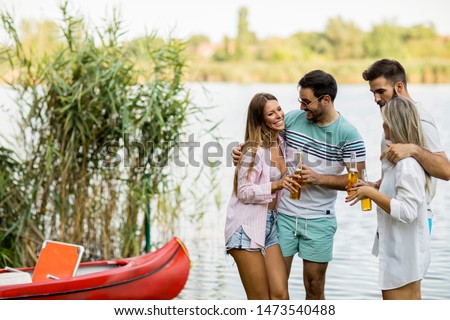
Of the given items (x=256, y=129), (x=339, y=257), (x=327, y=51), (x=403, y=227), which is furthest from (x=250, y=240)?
(x=327, y=51)

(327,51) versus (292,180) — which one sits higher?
(327,51)

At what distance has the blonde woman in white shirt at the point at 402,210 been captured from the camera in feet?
9.46

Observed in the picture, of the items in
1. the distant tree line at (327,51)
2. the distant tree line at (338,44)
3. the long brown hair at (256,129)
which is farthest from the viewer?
the distant tree line at (338,44)

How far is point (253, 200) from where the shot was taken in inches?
131

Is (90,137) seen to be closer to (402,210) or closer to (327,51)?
(402,210)

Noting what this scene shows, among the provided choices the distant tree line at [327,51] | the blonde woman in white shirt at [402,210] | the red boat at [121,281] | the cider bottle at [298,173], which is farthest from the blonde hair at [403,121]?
the distant tree line at [327,51]

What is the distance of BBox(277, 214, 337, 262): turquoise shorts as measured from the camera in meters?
3.40

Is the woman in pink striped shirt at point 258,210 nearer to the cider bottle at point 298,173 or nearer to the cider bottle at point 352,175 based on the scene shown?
the cider bottle at point 298,173

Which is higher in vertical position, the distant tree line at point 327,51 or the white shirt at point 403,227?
the distant tree line at point 327,51

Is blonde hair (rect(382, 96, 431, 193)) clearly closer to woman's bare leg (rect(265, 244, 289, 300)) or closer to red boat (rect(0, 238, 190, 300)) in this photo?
woman's bare leg (rect(265, 244, 289, 300))

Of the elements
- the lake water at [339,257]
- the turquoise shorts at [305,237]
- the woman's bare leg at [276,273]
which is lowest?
the lake water at [339,257]

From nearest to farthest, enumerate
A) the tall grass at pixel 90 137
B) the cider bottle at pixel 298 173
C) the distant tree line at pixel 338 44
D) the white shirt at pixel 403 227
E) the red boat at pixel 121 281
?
the white shirt at pixel 403 227 < the cider bottle at pixel 298 173 < the red boat at pixel 121 281 < the tall grass at pixel 90 137 < the distant tree line at pixel 338 44

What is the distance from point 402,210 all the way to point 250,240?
0.72 m

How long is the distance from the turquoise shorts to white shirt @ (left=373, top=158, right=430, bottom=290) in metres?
0.40
